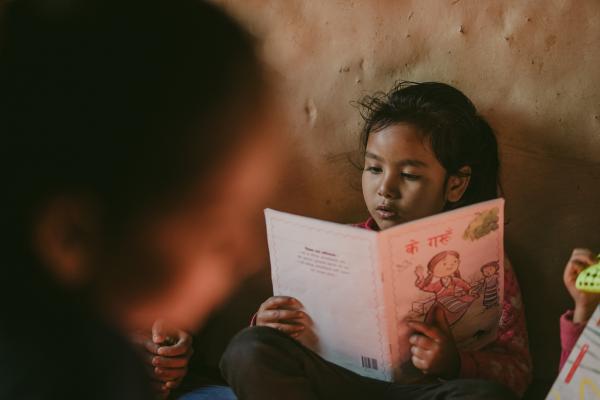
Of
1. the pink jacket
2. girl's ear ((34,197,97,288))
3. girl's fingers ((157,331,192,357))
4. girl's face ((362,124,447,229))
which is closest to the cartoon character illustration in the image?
the pink jacket

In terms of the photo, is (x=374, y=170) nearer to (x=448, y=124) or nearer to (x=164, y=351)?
(x=448, y=124)

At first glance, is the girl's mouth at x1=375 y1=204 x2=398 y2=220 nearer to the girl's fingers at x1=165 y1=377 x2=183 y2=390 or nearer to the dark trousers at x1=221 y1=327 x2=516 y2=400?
the dark trousers at x1=221 y1=327 x2=516 y2=400

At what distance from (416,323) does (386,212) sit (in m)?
0.29

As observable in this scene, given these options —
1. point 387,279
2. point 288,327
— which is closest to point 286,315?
point 288,327

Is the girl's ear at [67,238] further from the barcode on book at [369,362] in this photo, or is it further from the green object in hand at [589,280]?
the green object in hand at [589,280]

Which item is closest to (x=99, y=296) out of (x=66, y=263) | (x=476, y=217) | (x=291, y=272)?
(x=66, y=263)

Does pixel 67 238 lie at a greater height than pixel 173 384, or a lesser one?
greater

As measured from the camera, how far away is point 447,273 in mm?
1214

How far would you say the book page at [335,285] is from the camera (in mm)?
1164

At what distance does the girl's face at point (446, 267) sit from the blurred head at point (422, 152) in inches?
8.5

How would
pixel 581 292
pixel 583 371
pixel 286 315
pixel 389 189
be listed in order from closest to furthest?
1. pixel 583 371
2. pixel 581 292
3. pixel 286 315
4. pixel 389 189

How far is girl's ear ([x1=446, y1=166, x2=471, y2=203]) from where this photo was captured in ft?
4.82

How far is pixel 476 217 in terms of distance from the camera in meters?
1.19

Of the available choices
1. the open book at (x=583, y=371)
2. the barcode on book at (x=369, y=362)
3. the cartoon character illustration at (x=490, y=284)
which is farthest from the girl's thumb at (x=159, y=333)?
the open book at (x=583, y=371)
